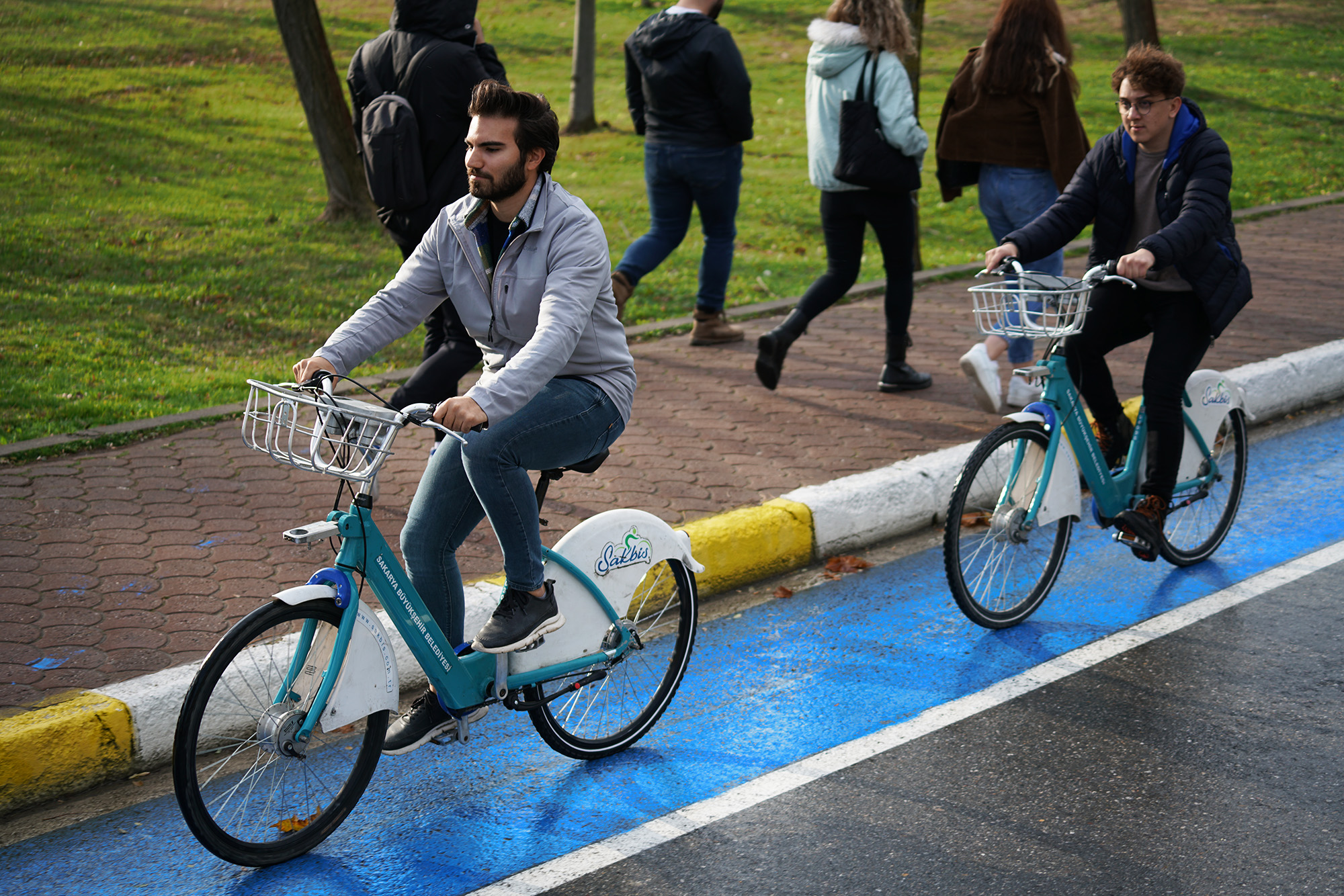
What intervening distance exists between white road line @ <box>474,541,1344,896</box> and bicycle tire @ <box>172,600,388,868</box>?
1.73ft

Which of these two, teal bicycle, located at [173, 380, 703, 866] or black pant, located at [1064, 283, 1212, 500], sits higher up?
black pant, located at [1064, 283, 1212, 500]

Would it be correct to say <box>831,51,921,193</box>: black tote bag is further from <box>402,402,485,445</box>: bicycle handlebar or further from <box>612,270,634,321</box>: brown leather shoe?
<box>402,402,485,445</box>: bicycle handlebar

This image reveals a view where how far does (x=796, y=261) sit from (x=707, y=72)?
4366 millimetres

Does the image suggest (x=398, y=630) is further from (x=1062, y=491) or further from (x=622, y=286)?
(x=622, y=286)

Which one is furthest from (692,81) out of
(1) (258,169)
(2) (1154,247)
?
(1) (258,169)

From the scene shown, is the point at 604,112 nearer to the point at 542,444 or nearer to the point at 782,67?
the point at 782,67

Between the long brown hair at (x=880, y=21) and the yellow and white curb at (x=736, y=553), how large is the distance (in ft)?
7.11

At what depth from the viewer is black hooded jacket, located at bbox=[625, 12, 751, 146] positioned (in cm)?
720

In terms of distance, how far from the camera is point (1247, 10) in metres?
28.6

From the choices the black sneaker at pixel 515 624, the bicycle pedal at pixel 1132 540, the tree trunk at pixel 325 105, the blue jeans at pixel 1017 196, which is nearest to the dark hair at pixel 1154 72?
the bicycle pedal at pixel 1132 540

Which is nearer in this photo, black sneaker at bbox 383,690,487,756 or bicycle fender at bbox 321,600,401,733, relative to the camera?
bicycle fender at bbox 321,600,401,733

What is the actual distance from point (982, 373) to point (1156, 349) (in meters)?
1.71

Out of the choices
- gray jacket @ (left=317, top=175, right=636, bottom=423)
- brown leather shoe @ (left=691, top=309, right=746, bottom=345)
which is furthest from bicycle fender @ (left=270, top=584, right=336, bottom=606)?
brown leather shoe @ (left=691, top=309, right=746, bottom=345)

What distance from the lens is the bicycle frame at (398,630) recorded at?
3209 mm
